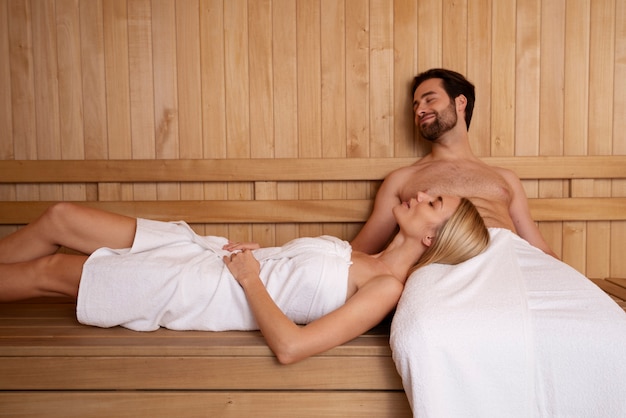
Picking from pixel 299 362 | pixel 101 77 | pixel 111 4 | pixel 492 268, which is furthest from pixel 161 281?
pixel 111 4

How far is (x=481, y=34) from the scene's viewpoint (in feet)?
7.76

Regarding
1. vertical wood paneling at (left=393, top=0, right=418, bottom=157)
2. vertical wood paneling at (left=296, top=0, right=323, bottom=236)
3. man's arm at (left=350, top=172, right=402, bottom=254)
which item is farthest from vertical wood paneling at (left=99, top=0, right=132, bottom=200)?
vertical wood paneling at (left=393, top=0, right=418, bottom=157)

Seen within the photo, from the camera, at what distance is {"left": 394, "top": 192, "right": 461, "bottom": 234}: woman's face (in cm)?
169

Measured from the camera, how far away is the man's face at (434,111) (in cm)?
218

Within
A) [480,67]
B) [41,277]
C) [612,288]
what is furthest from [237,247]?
[612,288]

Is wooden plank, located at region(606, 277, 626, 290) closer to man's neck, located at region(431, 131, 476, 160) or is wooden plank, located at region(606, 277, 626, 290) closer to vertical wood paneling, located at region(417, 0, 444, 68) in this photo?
man's neck, located at region(431, 131, 476, 160)

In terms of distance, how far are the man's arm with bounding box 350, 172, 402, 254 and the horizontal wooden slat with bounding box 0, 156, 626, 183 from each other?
0.17m

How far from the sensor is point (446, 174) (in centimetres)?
215

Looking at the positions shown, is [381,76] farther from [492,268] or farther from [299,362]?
[299,362]

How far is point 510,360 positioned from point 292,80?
1536 mm

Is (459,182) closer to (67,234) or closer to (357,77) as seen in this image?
(357,77)

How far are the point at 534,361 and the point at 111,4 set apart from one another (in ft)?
7.14

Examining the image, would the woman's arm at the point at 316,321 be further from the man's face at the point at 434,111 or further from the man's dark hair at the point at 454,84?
the man's dark hair at the point at 454,84

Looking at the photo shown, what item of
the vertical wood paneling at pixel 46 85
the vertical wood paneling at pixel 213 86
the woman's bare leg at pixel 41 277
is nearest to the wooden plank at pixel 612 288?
the vertical wood paneling at pixel 213 86
